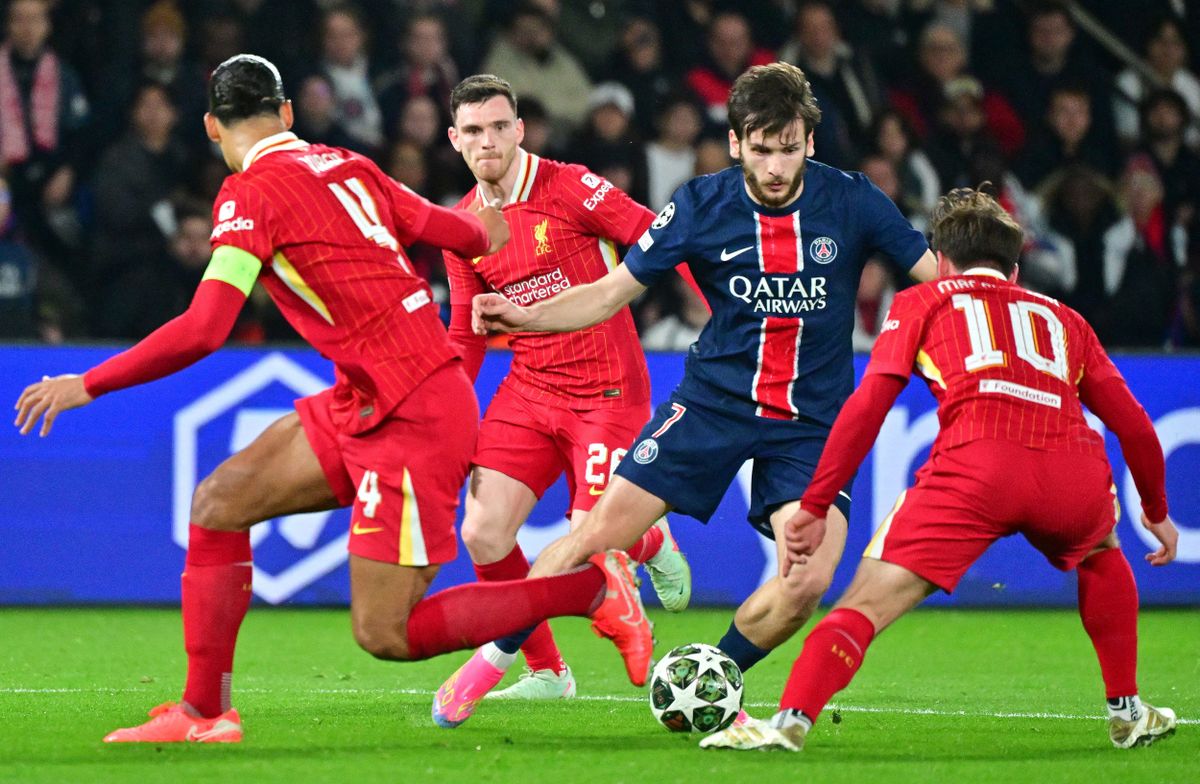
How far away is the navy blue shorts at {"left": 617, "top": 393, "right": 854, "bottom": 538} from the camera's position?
5750 millimetres

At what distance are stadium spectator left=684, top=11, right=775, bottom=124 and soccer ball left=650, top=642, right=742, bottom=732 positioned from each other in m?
6.85

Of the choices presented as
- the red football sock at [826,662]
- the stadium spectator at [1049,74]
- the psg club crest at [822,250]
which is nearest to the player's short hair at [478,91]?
the psg club crest at [822,250]

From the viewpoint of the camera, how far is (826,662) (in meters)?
4.82

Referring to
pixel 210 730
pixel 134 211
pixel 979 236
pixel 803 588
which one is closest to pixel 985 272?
pixel 979 236

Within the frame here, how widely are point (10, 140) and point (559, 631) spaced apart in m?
4.96

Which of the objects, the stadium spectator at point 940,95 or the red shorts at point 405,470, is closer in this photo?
the red shorts at point 405,470

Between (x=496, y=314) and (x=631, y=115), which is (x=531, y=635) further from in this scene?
(x=631, y=115)

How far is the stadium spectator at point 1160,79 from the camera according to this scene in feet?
41.4

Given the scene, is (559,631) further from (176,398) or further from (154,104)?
(154,104)

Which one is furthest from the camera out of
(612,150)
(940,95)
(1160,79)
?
(1160,79)

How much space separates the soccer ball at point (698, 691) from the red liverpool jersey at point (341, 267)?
4.06ft

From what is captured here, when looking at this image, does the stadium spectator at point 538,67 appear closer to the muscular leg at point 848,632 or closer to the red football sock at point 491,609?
the red football sock at point 491,609

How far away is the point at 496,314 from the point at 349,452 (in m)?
0.77

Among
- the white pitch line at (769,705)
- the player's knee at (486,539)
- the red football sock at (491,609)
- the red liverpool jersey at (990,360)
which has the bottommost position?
the white pitch line at (769,705)
